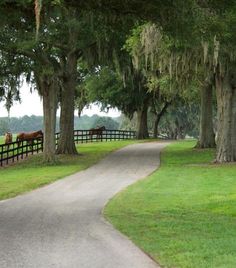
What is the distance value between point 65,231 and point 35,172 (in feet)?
44.3

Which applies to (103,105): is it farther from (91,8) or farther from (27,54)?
(91,8)

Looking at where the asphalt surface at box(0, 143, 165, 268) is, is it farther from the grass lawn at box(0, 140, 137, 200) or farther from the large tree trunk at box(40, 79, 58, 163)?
the large tree trunk at box(40, 79, 58, 163)

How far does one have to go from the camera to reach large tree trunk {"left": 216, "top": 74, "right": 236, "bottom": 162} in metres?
25.6

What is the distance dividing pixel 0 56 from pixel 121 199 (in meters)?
14.3

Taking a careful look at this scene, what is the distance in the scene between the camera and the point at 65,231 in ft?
32.6

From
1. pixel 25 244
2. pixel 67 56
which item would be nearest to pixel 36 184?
pixel 25 244

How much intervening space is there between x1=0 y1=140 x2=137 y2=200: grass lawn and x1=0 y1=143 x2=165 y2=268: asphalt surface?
0.80 metres

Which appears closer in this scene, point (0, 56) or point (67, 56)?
point (0, 56)

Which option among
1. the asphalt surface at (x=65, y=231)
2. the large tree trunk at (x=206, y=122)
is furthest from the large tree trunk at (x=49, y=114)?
the large tree trunk at (x=206, y=122)

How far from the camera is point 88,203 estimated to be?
13969 mm

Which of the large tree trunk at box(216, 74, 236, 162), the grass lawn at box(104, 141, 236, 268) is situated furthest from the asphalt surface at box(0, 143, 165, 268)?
the large tree trunk at box(216, 74, 236, 162)

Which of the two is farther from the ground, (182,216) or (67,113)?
(67,113)

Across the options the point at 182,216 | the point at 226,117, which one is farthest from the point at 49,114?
the point at 182,216

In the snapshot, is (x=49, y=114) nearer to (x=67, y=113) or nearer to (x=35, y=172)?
(x=35, y=172)
